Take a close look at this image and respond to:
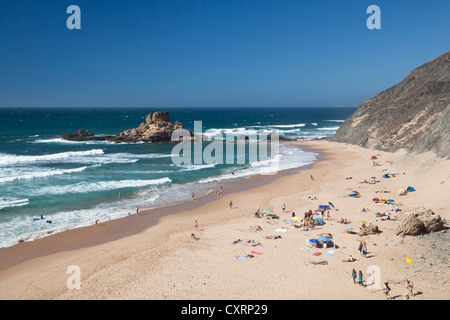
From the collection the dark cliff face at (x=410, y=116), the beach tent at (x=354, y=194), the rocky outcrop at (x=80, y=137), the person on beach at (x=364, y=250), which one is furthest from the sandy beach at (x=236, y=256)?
the rocky outcrop at (x=80, y=137)

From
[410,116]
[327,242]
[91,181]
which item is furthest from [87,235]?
[410,116]

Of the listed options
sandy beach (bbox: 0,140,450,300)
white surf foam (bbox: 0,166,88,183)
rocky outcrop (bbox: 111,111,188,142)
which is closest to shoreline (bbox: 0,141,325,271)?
sandy beach (bbox: 0,140,450,300)

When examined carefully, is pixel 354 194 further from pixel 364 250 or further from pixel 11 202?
pixel 11 202

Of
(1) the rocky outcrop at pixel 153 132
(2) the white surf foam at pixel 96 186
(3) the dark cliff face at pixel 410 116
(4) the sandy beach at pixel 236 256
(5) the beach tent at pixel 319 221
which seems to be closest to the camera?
(4) the sandy beach at pixel 236 256

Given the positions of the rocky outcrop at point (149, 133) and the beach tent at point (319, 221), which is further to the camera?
the rocky outcrop at point (149, 133)

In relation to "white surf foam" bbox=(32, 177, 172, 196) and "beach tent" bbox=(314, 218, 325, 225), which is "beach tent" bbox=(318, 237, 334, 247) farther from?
"white surf foam" bbox=(32, 177, 172, 196)

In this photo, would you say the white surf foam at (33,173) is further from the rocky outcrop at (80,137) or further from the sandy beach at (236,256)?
the rocky outcrop at (80,137)
